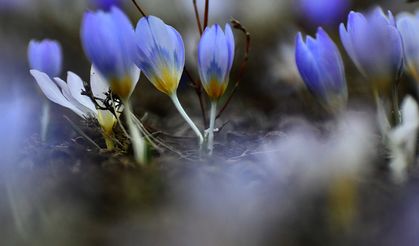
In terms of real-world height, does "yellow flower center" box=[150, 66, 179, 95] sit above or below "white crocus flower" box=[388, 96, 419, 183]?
above

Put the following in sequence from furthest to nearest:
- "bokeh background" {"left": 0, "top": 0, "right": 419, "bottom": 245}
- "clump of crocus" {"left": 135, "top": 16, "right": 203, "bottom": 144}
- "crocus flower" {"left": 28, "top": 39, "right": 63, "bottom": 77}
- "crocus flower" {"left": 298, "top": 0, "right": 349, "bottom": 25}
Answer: "crocus flower" {"left": 298, "top": 0, "right": 349, "bottom": 25} < "crocus flower" {"left": 28, "top": 39, "right": 63, "bottom": 77} < "clump of crocus" {"left": 135, "top": 16, "right": 203, "bottom": 144} < "bokeh background" {"left": 0, "top": 0, "right": 419, "bottom": 245}

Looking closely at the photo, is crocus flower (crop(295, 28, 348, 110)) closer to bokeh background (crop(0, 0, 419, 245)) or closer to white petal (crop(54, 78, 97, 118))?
bokeh background (crop(0, 0, 419, 245))

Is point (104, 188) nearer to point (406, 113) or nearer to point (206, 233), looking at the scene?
point (206, 233)

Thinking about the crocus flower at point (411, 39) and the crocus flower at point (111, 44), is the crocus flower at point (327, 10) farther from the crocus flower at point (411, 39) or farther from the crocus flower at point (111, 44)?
the crocus flower at point (111, 44)

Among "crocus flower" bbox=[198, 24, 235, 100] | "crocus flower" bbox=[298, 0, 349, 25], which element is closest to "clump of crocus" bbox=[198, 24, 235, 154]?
"crocus flower" bbox=[198, 24, 235, 100]

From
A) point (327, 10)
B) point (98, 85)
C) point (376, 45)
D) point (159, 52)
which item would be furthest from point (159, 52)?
point (327, 10)

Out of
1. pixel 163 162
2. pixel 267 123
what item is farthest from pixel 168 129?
pixel 163 162
